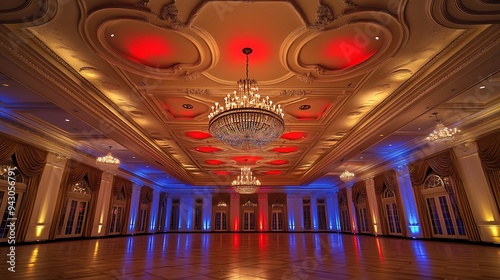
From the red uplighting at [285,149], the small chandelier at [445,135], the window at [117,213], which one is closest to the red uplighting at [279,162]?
the red uplighting at [285,149]

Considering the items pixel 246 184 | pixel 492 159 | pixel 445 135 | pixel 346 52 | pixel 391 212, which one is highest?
pixel 346 52

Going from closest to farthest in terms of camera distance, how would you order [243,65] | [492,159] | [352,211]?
[243,65] → [492,159] → [352,211]

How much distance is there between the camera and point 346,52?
4.25m

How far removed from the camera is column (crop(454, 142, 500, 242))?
6152mm

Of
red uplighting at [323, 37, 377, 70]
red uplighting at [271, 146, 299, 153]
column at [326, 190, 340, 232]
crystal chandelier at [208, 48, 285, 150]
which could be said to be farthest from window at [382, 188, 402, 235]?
crystal chandelier at [208, 48, 285, 150]

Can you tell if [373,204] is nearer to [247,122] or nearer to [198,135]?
[198,135]

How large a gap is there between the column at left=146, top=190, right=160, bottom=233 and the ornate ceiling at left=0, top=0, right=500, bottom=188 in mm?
8503

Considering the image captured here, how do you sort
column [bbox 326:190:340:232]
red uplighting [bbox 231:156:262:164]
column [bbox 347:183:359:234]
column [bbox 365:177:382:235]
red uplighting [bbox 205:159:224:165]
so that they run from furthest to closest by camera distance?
column [bbox 326:190:340:232] → column [bbox 347:183:359:234] → column [bbox 365:177:382:235] → red uplighting [bbox 205:159:224:165] → red uplighting [bbox 231:156:262:164]

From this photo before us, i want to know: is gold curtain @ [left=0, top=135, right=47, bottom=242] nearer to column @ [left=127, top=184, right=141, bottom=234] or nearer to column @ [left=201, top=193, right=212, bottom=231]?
column @ [left=127, top=184, right=141, bottom=234]

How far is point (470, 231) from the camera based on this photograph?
6.72 meters

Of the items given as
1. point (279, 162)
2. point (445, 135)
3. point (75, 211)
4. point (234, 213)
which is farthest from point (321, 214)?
point (75, 211)

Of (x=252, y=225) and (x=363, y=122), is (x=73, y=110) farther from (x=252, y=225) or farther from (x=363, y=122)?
(x=252, y=225)

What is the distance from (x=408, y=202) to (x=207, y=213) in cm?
1223

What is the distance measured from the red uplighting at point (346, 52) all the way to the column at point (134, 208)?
478 inches
